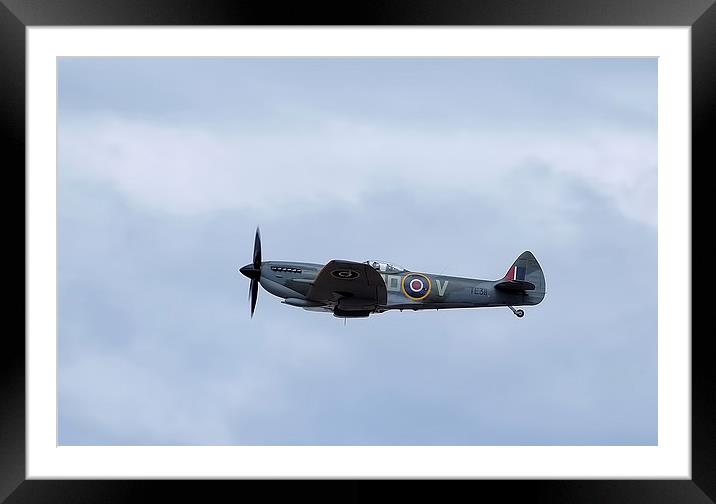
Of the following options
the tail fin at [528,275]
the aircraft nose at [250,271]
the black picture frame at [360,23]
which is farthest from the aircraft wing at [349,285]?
the black picture frame at [360,23]

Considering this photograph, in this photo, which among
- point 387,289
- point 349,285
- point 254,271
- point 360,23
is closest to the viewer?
point 360,23

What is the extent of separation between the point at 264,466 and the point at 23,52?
2124mm

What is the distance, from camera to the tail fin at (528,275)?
30.9ft

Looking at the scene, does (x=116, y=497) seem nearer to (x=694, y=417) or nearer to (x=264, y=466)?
(x=264, y=466)

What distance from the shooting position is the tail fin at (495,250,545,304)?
9.42m

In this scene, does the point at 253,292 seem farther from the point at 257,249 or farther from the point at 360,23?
the point at 360,23

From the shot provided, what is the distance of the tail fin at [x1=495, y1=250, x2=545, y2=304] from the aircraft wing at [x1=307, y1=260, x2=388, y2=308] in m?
1.63

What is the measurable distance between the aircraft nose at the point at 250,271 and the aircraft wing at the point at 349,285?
36.4 inches

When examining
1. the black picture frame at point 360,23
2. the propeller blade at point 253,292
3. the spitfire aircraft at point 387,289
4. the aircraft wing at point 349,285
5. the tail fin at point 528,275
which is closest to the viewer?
the black picture frame at point 360,23

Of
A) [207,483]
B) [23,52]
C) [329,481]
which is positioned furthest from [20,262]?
[329,481]

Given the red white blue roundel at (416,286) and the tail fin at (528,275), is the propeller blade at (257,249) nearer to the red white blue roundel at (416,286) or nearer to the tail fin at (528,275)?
the red white blue roundel at (416,286)

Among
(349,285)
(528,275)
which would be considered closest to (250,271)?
(349,285)

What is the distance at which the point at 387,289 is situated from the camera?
8906 mm

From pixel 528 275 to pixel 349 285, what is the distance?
7.64ft
